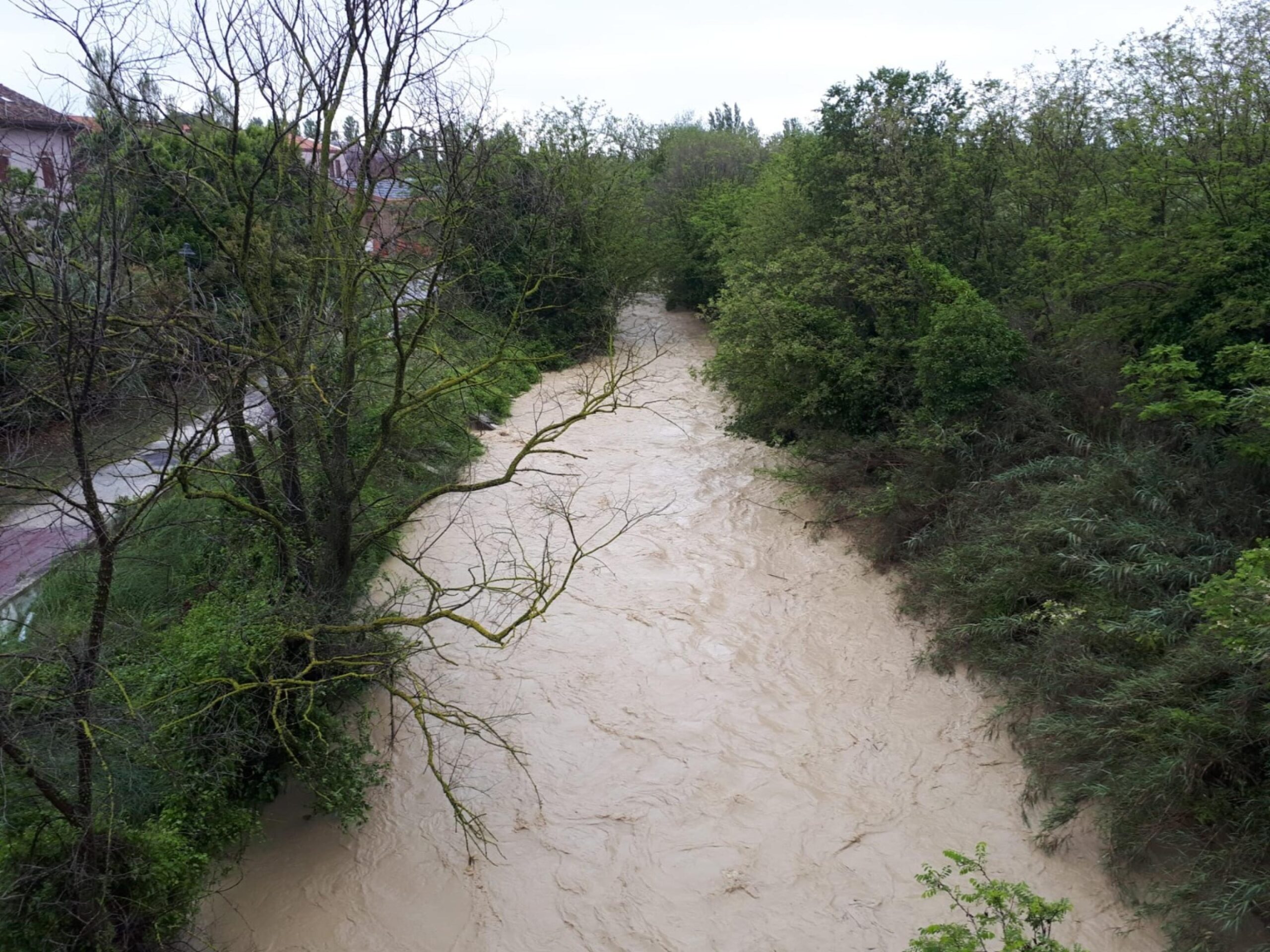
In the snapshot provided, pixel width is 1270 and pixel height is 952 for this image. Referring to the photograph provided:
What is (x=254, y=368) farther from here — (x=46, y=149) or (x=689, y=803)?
(x=689, y=803)

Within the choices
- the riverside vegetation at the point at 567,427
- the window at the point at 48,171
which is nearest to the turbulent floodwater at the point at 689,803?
the riverside vegetation at the point at 567,427

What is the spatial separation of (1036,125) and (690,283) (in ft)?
42.6

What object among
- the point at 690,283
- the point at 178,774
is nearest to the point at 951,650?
the point at 178,774

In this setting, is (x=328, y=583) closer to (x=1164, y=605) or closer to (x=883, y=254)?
(x=1164, y=605)

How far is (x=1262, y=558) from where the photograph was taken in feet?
19.3

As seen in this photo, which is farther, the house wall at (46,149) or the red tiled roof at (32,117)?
the red tiled roof at (32,117)

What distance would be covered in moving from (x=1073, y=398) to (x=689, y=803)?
6795mm

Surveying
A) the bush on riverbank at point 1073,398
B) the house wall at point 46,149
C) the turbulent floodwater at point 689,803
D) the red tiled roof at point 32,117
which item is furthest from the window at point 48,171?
the bush on riverbank at point 1073,398

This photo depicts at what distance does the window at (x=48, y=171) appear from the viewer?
5.08 meters

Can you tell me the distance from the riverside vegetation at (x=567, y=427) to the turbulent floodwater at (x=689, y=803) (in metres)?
0.35

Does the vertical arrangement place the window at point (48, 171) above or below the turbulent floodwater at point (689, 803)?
above

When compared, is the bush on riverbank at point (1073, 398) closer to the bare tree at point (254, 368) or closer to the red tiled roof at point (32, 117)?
the bare tree at point (254, 368)

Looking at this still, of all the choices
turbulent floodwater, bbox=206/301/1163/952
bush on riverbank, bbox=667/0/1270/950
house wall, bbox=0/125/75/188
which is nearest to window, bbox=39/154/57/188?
house wall, bbox=0/125/75/188

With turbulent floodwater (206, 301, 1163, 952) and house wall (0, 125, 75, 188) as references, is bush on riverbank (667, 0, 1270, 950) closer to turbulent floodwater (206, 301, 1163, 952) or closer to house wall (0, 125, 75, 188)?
turbulent floodwater (206, 301, 1163, 952)
